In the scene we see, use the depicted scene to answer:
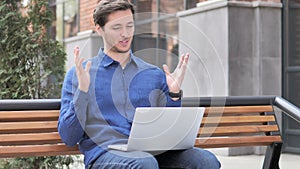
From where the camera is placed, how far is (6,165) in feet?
20.1

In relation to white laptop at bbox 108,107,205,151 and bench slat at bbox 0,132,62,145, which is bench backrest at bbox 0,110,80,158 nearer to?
bench slat at bbox 0,132,62,145

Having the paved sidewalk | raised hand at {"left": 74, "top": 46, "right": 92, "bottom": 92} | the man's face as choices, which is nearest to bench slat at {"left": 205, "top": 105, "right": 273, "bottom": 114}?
the man's face

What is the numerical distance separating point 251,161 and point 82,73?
15.9 ft

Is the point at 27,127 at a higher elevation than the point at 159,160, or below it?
higher

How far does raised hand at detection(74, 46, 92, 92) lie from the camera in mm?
3354

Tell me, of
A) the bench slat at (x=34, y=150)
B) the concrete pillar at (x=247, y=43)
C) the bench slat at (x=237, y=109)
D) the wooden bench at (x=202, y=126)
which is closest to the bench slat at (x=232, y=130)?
the wooden bench at (x=202, y=126)

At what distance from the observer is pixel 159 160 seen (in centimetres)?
379

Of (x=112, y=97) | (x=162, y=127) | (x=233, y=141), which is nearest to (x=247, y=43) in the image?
(x=233, y=141)

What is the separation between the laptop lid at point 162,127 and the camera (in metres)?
3.42

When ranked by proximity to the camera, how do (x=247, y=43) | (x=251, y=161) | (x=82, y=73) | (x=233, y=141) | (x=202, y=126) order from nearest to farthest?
(x=82, y=73), (x=202, y=126), (x=233, y=141), (x=251, y=161), (x=247, y=43)

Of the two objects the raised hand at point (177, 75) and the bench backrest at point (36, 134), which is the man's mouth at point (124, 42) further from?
the bench backrest at point (36, 134)

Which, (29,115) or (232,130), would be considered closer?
(29,115)

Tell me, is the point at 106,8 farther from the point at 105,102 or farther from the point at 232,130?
the point at 232,130

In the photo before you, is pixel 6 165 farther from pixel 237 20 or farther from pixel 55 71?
pixel 237 20
